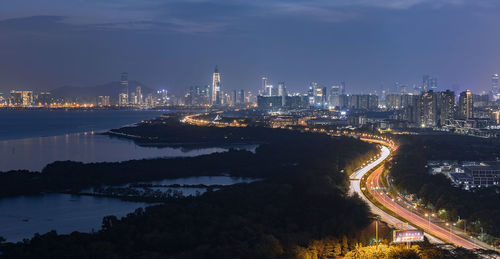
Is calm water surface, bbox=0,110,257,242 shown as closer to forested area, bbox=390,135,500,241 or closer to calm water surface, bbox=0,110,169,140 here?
calm water surface, bbox=0,110,169,140

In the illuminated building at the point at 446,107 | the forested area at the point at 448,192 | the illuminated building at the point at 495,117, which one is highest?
the illuminated building at the point at 446,107

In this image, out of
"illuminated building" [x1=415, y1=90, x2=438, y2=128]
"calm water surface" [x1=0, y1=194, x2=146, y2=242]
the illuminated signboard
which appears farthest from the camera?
"illuminated building" [x1=415, y1=90, x2=438, y2=128]

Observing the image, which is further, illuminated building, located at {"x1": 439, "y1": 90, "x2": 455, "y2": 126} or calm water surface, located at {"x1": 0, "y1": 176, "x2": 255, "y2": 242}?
illuminated building, located at {"x1": 439, "y1": 90, "x2": 455, "y2": 126}

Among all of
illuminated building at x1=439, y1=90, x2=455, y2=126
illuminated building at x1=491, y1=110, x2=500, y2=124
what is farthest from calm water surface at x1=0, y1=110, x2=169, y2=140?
illuminated building at x1=491, y1=110, x2=500, y2=124

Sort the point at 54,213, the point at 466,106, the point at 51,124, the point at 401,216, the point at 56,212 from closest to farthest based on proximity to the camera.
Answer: the point at 401,216, the point at 54,213, the point at 56,212, the point at 466,106, the point at 51,124

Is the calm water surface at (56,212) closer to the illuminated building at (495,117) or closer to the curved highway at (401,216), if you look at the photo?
the curved highway at (401,216)

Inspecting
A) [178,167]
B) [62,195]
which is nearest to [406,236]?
[62,195]

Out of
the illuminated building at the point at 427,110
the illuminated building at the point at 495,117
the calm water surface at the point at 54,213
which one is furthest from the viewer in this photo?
the illuminated building at the point at 427,110

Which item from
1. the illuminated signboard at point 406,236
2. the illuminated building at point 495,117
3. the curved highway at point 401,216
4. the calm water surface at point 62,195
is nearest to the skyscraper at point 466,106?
the illuminated building at point 495,117

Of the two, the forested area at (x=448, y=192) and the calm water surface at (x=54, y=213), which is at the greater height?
the forested area at (x=448, y=192)

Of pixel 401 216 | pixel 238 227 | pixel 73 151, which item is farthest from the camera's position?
pixel 73 151

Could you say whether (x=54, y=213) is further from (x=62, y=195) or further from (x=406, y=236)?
(x=406, y=236)
